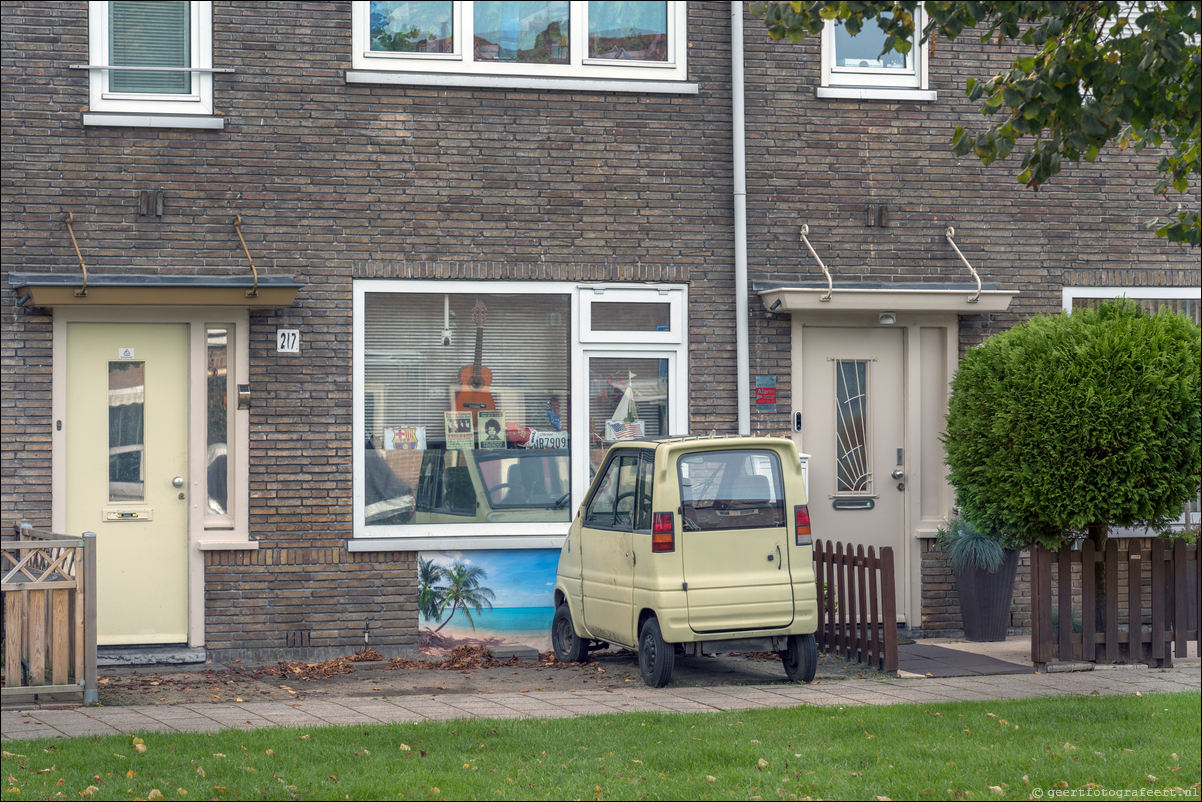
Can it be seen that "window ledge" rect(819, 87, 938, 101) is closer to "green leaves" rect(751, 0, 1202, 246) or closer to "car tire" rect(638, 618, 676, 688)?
"green leaves" rect(751, 0, 1202, 246)

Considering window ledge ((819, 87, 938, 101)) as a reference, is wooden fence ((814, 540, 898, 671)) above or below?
below

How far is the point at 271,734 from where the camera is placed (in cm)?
682

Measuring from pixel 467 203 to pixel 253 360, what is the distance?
2209 mm

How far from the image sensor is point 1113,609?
9070 millimetres

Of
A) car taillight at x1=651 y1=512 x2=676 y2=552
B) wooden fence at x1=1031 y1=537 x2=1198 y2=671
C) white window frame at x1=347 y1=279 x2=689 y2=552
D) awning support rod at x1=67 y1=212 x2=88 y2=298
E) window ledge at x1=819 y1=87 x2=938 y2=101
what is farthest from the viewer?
window ledge at x1=819 y1=87 x2=938 y2=101

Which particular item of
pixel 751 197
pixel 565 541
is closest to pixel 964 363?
pixel 751 197

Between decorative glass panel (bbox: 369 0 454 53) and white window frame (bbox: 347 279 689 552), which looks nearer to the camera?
white window frame (bbox: 347 279 689 552)

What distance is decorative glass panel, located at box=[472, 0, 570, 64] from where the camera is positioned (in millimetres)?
10758

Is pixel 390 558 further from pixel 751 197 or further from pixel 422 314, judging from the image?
pixel 751 197

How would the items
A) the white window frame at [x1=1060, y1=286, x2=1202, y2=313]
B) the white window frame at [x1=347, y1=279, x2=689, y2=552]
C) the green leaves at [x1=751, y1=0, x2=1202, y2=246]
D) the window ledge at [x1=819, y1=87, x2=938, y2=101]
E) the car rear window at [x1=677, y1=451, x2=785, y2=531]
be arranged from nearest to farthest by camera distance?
the green leaves at [x1=751, y1=0, x2=1202, y2=246] → the car rear window at [x1=677, y1=451, x2=785, y2=531] → the white window frame at [x1=347, y1=279, x2=689, y2=552] → the window ledge at [x1=819, y1=87, x2=938, y2=101] → the white window frame at [x1=1060, y1=286, x2=1202, y2=313]

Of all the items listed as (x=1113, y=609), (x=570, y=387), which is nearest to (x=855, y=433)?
(x=570, y=387)

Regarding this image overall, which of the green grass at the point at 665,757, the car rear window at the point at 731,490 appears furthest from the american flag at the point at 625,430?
the green grass at the point at 665,757

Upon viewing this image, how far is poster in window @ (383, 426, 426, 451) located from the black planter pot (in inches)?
189

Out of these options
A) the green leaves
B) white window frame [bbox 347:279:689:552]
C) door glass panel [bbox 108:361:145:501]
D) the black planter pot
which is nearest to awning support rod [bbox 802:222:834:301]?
white window frame [bbox 347:279:689:552]
